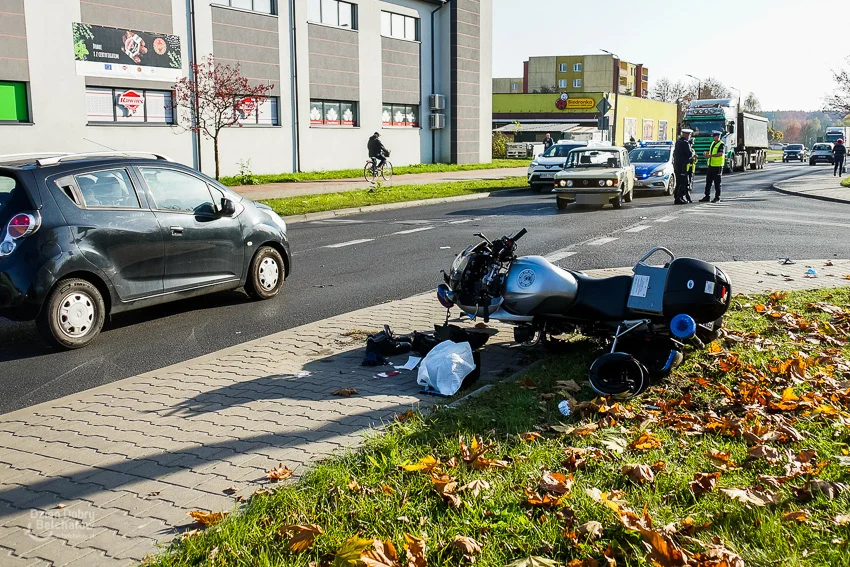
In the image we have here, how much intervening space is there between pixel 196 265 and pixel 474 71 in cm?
3858

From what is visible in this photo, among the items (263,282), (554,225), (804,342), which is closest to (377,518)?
(804,342)

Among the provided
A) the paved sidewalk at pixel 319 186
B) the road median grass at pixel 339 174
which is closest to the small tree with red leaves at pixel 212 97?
the road median grass at pixel 339 174

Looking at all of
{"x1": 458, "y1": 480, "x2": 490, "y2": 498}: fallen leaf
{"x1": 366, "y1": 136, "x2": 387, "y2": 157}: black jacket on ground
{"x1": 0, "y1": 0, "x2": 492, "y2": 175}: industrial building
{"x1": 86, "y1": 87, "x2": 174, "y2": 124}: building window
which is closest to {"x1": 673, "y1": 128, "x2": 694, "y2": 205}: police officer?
{"x1": 366, "y1": 136, "x2": 387, "y2": 157}: black jacket on ground

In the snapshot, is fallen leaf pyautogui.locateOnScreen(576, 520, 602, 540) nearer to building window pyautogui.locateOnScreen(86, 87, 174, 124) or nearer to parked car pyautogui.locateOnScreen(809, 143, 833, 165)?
building window pyautogui.locateOnScreen(86, 87, 174, 124)

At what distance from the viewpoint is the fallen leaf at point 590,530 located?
359 cm

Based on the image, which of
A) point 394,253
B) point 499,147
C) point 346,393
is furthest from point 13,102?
point 499,147

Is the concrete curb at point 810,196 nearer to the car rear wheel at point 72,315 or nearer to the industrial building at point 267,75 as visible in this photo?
the industrial building at point 267,75

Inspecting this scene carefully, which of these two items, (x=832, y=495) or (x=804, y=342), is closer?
(x=832, y=495)

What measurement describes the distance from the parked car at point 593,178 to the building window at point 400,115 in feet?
61.6

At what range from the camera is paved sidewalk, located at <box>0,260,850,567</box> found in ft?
12.5

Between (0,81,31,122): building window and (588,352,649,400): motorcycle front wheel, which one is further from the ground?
(0,81,31,122): building window

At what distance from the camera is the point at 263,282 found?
976 cm

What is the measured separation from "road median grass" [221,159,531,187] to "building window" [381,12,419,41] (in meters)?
6.24

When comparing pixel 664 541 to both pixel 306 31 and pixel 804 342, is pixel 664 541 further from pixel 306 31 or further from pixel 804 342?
pixel 306 31
